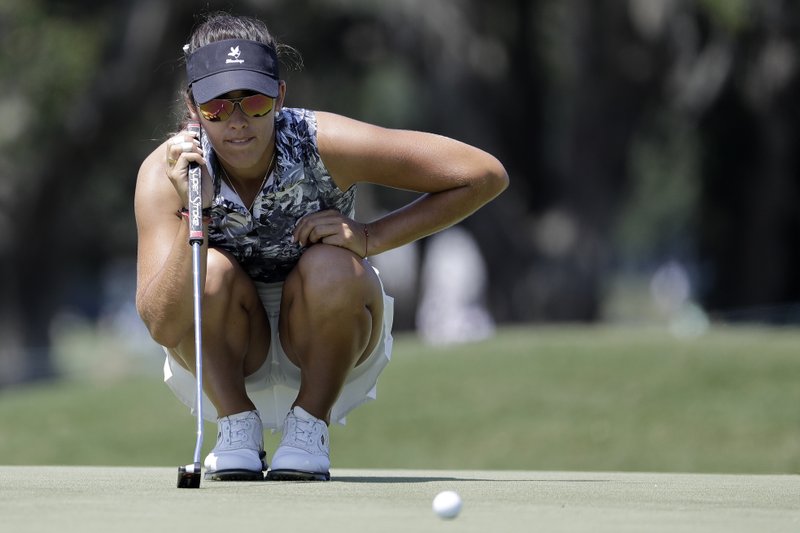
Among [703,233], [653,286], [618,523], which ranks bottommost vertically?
[618,523]

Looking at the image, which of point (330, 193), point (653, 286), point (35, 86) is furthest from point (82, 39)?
point (653, 286)

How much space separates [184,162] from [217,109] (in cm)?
21

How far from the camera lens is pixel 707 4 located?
698 inches

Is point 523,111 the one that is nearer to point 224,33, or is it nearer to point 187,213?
point 224,33

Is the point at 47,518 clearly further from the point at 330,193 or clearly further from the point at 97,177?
the point at 97,177

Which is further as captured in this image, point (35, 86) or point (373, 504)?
point (35, 86)

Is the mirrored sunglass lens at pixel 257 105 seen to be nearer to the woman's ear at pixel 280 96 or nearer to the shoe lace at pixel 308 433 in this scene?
the woman's ear at pixel 280 96

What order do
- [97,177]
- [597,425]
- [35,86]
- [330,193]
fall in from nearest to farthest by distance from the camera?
[330,193] < [597,425] < [35,86] < [97,177]

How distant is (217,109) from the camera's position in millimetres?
4684

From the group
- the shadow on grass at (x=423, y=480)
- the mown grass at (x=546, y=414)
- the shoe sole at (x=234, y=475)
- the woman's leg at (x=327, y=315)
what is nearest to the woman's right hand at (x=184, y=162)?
the woman's leg at (x=327, y=315)

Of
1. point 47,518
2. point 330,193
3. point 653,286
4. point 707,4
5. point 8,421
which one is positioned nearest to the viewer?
point 47,518

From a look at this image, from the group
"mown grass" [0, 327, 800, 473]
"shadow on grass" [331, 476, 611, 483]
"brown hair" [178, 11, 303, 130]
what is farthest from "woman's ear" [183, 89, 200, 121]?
"mown grass" [0, 327, 800, 473]

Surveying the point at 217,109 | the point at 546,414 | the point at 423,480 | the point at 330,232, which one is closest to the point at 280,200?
the point at 330,232

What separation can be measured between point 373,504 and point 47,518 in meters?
0.86
